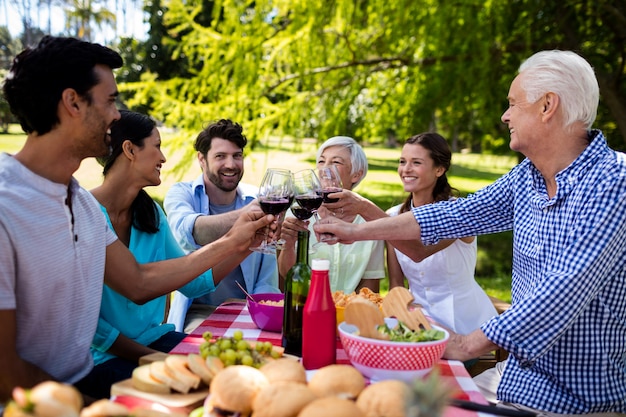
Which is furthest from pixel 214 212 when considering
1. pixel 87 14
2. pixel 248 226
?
pixel 87 14

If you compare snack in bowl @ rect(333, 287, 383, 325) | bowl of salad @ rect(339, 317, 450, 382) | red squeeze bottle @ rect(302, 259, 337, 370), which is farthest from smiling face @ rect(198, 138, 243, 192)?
bowl of salad @ rect(339, 317, 450, 382)

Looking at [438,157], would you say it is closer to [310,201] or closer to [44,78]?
[310,201]

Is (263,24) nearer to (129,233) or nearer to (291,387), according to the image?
(129,233)

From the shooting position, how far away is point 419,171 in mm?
3695

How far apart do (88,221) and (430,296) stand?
2101 mm

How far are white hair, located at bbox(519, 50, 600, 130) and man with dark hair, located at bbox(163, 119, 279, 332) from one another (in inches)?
70.3

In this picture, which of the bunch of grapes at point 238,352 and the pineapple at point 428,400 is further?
the bunch of grapes at point 238,352

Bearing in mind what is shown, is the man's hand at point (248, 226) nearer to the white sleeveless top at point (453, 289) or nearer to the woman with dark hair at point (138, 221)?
the woman with dark hair at point (138, 221)

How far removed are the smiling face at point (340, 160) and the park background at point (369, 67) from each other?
3.54m

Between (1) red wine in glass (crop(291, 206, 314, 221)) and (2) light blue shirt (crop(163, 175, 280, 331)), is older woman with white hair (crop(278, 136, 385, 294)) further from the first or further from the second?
(1) red wine in glass (crop(291, 206, 314, 221))

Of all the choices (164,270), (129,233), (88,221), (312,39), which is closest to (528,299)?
(164,270)

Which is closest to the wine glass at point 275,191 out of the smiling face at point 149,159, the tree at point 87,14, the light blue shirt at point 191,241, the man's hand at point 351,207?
the man's hand at point 351,207

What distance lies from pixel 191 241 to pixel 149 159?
64 centimetres

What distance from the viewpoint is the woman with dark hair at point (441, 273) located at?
11.0ft
